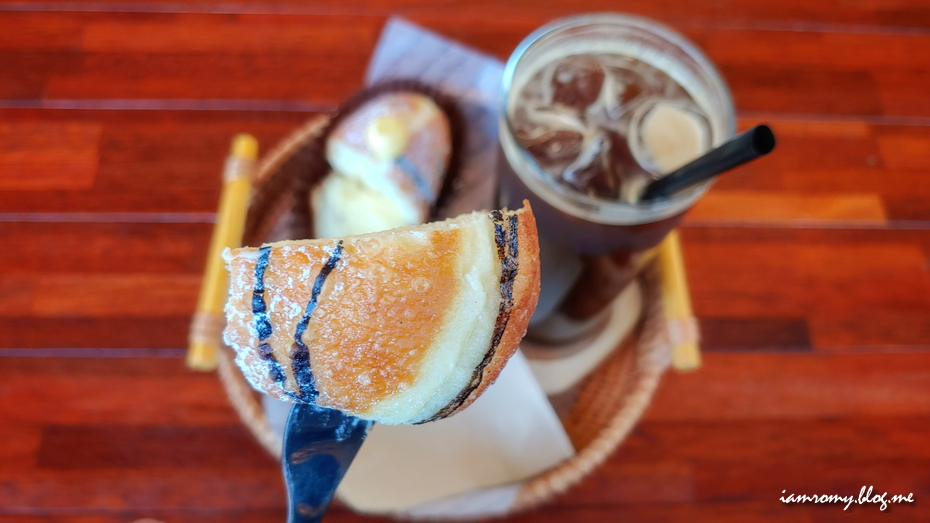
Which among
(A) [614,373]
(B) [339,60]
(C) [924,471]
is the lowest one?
(C) [924,471]

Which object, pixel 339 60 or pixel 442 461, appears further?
pixel 339 60

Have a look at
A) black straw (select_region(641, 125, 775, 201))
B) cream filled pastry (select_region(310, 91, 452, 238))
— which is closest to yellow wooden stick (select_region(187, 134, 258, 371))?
cream filled pastry (select_region(310, 91, 452, 238))

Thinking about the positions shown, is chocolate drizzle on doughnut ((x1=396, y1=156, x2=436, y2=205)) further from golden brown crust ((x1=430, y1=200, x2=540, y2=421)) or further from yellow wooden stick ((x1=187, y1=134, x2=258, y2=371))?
golden brown crust ((x1=430, y1=200, x2=540, y2=421))

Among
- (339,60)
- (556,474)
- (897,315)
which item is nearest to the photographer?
(556,474)

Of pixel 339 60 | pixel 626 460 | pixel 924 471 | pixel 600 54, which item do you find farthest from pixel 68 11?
pixel 924 471

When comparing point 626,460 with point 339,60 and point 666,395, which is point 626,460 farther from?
point 339,60

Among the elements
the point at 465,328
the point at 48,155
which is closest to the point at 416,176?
the point at 465,328
